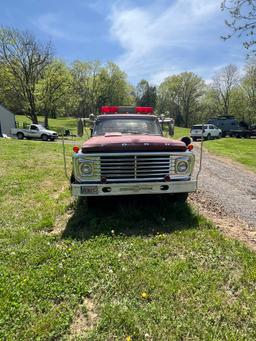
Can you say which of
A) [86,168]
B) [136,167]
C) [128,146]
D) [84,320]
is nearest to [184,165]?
[136,167]

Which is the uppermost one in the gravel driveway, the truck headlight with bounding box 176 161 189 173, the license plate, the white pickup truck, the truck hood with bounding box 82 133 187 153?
the truck hood with bounding box 82 133 187 153

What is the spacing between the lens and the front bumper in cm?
446

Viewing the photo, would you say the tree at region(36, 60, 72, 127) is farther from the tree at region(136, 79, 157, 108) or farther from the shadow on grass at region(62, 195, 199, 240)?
the shadow on grass at region(62, 195, 199, 240)

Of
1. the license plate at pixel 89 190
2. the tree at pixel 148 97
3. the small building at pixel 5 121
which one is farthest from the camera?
the tree at pixel 148 97

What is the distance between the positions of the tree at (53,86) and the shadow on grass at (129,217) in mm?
37881

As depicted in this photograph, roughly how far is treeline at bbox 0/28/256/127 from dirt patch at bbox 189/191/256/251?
125 ft

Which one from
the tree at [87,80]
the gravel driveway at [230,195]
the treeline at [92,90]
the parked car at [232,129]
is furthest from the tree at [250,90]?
the gravel driveway at [230,195]

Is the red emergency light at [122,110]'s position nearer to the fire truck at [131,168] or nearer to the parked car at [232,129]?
the fire truck at [131,168]

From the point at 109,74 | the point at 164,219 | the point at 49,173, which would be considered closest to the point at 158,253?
the point at 164,219

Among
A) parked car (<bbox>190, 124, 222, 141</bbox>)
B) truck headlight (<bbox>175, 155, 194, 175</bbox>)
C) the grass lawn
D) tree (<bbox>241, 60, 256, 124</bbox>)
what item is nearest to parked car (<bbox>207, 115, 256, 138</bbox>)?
parked car (<bbox>190, 124, 222, 141</bbox>)

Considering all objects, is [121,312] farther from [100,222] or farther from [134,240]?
[100,222]

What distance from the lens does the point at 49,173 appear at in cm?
918

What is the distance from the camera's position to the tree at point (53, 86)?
39891 mm

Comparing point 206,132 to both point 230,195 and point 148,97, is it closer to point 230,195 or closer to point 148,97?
point 230,195
